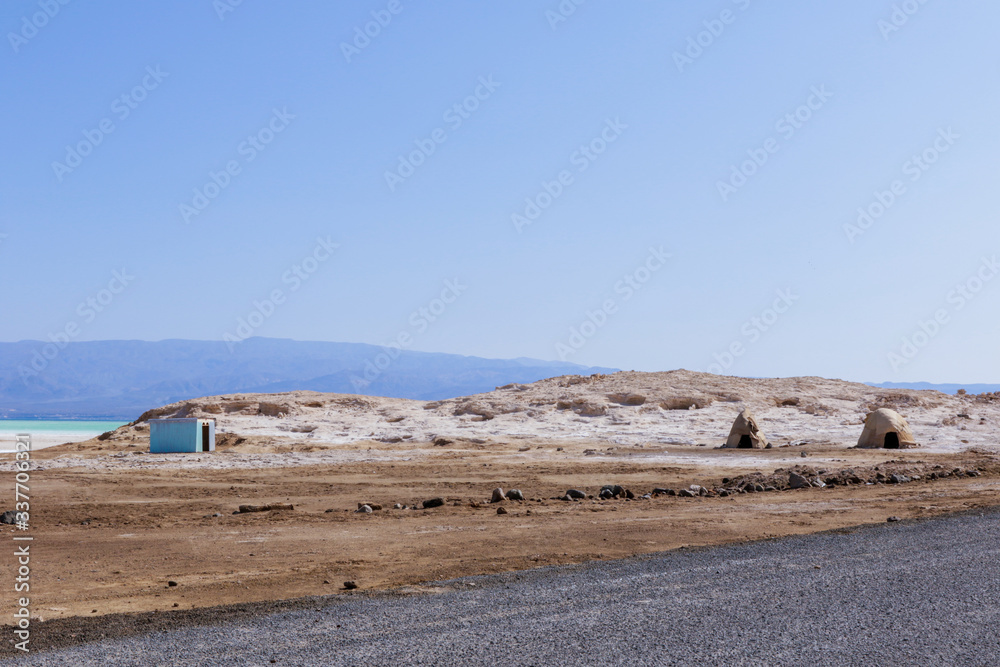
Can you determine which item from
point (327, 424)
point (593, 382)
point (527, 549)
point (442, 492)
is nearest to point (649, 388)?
point (593, 382)

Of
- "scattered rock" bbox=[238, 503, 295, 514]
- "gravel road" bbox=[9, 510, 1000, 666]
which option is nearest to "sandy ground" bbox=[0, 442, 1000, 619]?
"scattered rock" bbox=[238, 503, 295, 514]

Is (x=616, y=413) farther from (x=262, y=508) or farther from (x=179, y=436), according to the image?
(x=262, y=508)

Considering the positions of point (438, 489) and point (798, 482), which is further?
point (438, 489)

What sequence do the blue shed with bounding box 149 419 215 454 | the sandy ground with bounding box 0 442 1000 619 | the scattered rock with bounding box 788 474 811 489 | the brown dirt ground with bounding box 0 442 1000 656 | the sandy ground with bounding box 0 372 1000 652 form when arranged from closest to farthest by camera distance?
the brown dirt ground with bounding box 0 442 1000 656 < the sandy ground with bounding box 0 442 1000 619 < the sandy ground with bounding box 0 372 1000 652 < the scattered rock with bounding box 788 474 811 489 < the blue shed with bounding box 149 419 215 454

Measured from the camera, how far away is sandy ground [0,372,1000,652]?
10359mm

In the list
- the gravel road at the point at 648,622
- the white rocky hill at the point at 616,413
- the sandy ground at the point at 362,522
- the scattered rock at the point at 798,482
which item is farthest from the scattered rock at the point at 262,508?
the white rocky hill at the point at 616,413

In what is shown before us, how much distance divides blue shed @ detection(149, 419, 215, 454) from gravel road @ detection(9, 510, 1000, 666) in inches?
925

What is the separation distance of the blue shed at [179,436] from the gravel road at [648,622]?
23486 mm

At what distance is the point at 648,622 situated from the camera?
7.18m

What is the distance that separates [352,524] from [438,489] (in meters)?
5.61

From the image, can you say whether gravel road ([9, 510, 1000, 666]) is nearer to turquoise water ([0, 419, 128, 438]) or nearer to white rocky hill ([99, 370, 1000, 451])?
white rocky hill ([99, 370, 1000, 451])

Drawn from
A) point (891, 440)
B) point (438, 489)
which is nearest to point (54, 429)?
point (438, 489)

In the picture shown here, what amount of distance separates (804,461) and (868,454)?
2945mm

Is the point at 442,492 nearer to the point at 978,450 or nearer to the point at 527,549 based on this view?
the point at 527,549
